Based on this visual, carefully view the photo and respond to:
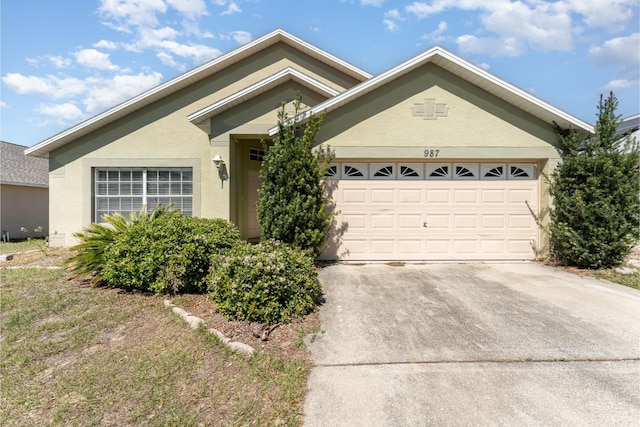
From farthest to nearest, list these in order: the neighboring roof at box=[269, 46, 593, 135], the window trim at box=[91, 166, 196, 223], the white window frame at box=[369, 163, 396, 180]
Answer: the window trim at box=[91, 166, 196, 223] < the white window frame at box=[369, 163, 396, 180] < the neighboring roof at box=[269, 46, 593, 135]

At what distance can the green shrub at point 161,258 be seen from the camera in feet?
19.0

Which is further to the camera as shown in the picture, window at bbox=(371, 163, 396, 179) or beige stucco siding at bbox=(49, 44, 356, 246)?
beige stucco siding at bbox=(49, 44, 356, 246)

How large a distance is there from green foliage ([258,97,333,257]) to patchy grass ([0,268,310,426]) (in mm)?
3080

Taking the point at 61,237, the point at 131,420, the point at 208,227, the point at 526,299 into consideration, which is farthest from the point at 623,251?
the point at 61,237

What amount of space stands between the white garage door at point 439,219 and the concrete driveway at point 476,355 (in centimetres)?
210

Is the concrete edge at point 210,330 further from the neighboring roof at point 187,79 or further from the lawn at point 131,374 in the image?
the neighboring roof at point 187,79

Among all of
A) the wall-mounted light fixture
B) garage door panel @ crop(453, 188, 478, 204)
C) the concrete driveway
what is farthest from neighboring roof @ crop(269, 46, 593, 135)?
the concrete driveway

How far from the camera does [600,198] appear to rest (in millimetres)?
7461

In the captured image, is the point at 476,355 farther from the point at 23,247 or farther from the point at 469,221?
the point at 23,247

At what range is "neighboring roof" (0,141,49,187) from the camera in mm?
14859

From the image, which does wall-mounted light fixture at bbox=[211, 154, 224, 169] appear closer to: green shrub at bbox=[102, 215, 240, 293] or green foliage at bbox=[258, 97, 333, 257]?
green foliage at bbox=[258, 97, 333, 257]

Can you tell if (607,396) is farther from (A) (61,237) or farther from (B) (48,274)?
(A) (61,237)

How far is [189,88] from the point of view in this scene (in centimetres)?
1087

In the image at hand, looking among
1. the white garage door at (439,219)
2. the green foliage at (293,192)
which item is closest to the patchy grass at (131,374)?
the green foliage at (293,192)
